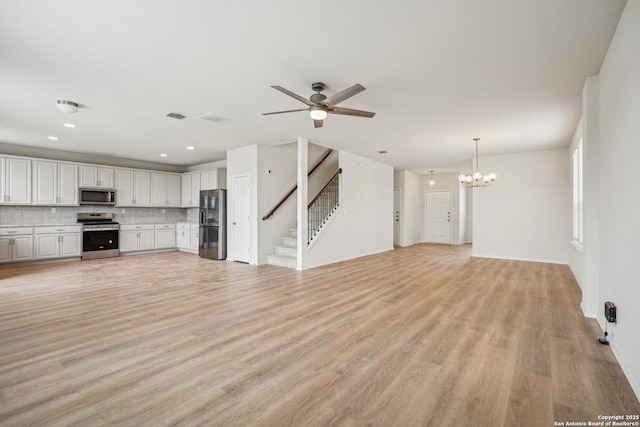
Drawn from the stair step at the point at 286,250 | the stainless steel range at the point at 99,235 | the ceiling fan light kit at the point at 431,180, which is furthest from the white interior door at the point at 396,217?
the stainless steel range at the point at 99,235

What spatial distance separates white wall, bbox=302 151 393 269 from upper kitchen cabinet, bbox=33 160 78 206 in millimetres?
6208

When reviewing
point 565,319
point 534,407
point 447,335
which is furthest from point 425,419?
point 565,319

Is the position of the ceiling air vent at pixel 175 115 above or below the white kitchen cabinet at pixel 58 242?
above

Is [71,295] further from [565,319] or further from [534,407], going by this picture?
[565,319]

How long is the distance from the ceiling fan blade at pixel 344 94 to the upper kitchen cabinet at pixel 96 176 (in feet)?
24.5

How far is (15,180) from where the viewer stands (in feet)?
22.2

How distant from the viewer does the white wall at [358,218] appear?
6988 mm

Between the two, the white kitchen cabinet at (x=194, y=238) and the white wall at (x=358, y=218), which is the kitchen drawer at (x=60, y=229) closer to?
the white kitchen cabinet at (x=194, y=238)

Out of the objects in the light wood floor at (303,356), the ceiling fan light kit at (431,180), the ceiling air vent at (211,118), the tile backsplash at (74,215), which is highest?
the ceiling air vent at (211,118)

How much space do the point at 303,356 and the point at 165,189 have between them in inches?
336

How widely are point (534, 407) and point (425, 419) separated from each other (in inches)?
28.8

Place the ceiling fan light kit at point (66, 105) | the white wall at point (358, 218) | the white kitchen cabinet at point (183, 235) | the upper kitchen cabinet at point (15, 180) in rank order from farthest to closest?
the white kitchen cabinet at point (183, 235) < the white wall at point (358, 218) < the upper kitchen cabinet at point (15, 180) < the ceiling fan light kit at point (66, 105)

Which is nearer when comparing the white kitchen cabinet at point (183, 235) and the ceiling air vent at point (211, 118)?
the ceiling air vent at point (211, 118)

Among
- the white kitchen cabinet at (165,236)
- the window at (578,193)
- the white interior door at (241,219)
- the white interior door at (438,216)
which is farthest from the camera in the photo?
the white interior door at (438,216)
